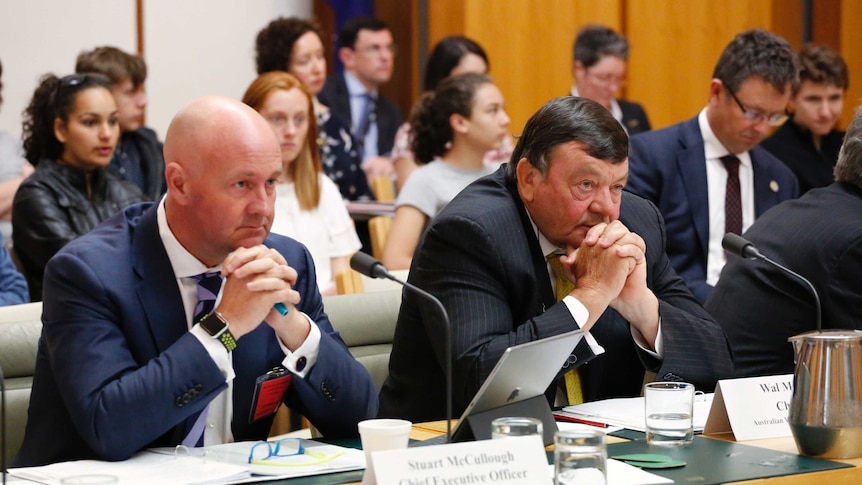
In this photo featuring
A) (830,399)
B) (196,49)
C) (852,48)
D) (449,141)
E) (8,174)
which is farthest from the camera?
(852,48)

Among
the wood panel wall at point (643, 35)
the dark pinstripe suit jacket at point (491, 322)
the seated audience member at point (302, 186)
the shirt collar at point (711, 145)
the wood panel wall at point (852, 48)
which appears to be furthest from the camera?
the wood panel wall at point (852, 48)

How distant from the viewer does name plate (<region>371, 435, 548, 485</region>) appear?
162cm

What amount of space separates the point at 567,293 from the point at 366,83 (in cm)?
446

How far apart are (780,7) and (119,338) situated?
21.8 ft

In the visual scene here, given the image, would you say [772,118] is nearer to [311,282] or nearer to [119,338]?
[311,282]

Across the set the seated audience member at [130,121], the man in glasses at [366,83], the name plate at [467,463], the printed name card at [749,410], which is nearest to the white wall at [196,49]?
the man in glasses at [366,83]

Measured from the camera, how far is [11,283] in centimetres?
393

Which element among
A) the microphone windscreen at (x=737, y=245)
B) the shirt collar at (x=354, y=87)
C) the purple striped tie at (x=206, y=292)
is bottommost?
the purple striped tie at (x=206, y=292)

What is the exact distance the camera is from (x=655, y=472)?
1.87 metres

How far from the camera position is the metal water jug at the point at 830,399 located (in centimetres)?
199

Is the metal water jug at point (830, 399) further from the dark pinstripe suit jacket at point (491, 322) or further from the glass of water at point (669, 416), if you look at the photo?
the dark pinstripe suit jacket at point (491, 322)

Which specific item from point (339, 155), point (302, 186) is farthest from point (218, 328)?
point (339, 155)

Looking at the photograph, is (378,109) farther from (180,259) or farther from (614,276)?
(180,259)

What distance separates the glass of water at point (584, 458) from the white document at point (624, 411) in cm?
52
